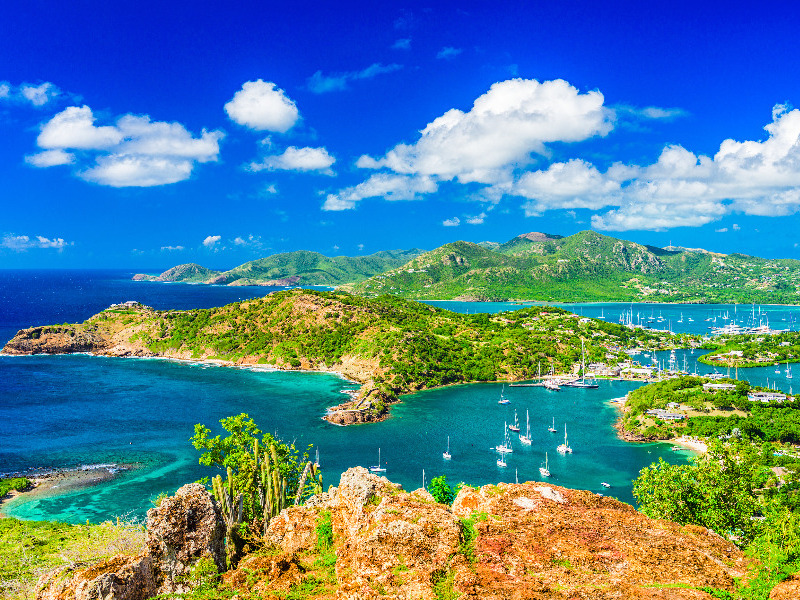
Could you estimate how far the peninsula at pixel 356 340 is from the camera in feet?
417

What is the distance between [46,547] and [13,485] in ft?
93.8

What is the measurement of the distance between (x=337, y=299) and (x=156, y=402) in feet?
231

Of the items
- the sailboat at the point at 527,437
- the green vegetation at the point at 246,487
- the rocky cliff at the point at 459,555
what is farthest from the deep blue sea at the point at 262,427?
the rocky cliff at the point at 459,555

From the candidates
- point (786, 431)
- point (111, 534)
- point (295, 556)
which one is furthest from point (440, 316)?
point (295, 556)

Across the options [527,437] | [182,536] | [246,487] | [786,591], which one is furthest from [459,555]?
[527,437]

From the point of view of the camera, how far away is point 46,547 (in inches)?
1534

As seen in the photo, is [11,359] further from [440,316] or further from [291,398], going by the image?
[440,316]

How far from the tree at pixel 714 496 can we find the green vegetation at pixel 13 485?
67850 millimetres

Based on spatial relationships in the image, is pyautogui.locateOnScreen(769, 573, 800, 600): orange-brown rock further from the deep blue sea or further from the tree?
the deep blue sea

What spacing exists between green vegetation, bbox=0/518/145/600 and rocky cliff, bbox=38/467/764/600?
1113 cm

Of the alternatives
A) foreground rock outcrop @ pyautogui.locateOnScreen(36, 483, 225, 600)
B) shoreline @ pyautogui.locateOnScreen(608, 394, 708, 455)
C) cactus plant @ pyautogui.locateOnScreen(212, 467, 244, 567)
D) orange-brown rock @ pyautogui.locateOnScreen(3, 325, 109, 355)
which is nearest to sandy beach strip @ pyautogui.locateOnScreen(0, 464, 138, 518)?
cactus plant @ pyautogui.locateOnScreen(212, 467, 244, 567)

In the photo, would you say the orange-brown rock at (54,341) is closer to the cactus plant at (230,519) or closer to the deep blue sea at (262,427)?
the deep blue sea at (262,427)

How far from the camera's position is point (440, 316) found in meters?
171

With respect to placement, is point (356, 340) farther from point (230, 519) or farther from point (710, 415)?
point (230, 519)
